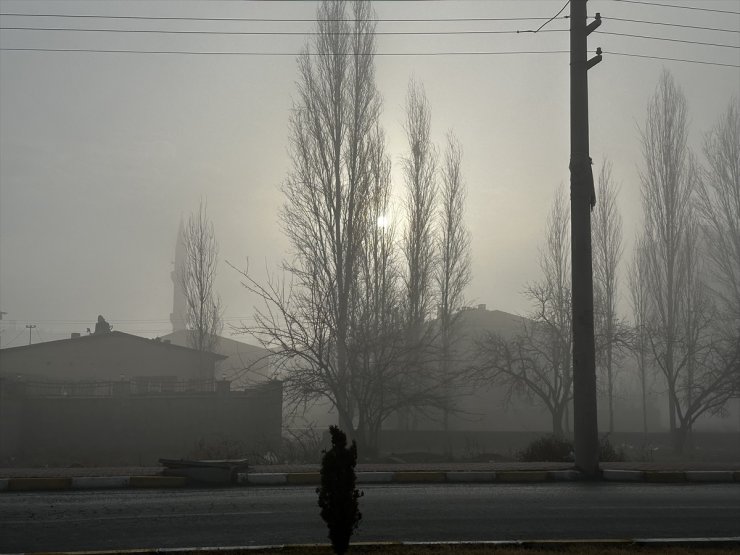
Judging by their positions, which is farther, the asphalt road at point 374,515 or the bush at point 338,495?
the asphalt road at point 374,515

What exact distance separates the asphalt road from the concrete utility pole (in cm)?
141

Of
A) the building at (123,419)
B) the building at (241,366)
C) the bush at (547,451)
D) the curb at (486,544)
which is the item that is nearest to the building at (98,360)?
the building at (241,366)

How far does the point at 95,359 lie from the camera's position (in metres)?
43.9

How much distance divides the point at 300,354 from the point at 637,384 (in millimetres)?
45541

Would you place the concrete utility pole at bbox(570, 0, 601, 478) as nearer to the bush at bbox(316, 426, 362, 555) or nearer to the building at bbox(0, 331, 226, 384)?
the bush at bbox(316, 426, 362, 555)

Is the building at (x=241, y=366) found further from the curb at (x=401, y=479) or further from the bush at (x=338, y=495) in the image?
the bush at (x=338, y=495)

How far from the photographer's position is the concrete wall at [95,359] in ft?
141

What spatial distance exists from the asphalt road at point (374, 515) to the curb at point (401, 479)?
752 mm

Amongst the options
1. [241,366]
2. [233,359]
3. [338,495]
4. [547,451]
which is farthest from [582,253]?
[233,359]

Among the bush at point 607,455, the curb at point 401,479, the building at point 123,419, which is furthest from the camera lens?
the building at point 123,419

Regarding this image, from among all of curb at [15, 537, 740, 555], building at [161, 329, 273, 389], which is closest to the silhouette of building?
building at [161, 329, 273, 389]

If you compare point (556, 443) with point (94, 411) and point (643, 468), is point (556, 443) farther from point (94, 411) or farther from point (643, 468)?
point (94, 411)

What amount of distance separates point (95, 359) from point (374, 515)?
38210mm

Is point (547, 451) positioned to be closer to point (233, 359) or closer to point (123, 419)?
point (123, 419)
